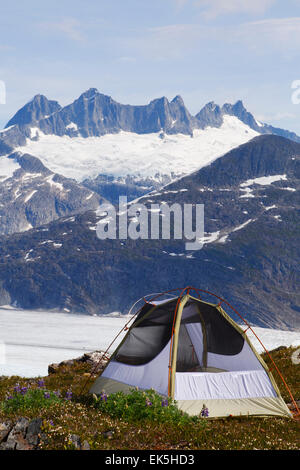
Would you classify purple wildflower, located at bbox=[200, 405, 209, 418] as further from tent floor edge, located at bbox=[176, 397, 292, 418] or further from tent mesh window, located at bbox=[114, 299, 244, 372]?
tent mesh window, located at bbox=[114, 299, 244, 372]

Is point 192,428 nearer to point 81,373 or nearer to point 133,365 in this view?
point 133,365

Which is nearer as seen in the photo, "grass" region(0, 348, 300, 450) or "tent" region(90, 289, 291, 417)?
"grass" region(0, 348, 300, 450)

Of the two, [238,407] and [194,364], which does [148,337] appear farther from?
[238,407]

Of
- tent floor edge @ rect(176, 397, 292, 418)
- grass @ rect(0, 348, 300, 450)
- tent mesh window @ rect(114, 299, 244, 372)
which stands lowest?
tent floor edge @ rect(176, 397, 292, 418)

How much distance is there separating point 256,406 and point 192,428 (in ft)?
16.3

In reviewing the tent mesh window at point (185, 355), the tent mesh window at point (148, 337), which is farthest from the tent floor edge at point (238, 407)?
the tent mesh window at point (148, 337)

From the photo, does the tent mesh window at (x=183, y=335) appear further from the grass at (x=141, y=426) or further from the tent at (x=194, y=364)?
the grass at (x=141, y=426)

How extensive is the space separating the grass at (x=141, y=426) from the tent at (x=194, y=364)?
82cm

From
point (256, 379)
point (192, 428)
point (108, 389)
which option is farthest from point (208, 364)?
point (192, 428)

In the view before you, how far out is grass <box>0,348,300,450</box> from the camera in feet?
45.6

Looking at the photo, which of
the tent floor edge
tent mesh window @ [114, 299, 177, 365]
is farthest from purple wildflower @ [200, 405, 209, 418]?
tent mesh window @ [114, 299, 177, 365]

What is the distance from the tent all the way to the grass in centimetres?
82

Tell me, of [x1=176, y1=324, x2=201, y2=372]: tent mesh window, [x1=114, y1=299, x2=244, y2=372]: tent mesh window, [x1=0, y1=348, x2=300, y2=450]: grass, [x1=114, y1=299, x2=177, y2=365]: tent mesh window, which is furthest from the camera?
[x1=176, y1=324, x2=201, y2=372]: tent mesh window

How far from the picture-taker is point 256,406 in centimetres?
1977
